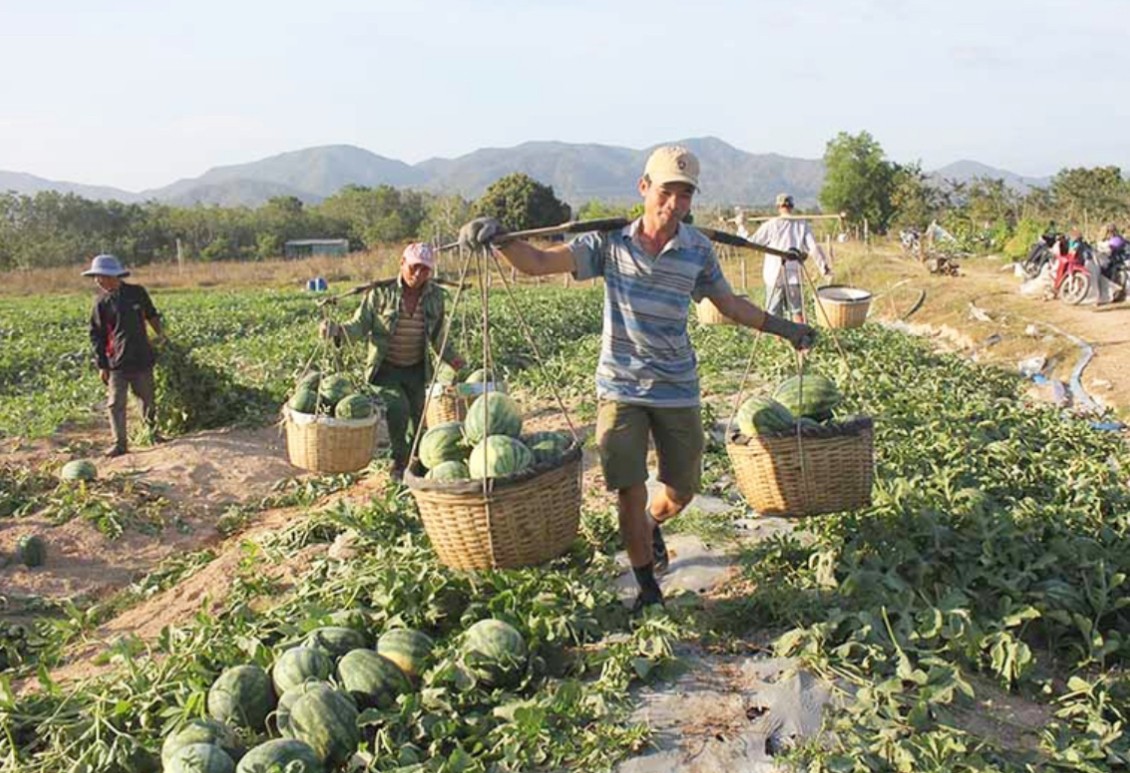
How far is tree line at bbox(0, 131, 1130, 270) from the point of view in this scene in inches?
1500

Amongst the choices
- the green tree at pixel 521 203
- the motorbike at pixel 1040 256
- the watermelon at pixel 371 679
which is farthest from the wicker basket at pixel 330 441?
the green tree at pixel 521 203

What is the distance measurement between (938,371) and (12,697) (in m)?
9.41

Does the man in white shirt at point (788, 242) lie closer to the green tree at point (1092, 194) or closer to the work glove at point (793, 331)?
the work glove at point (793, 331)

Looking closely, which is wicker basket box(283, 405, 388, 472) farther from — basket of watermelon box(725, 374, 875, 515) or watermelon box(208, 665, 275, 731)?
basket of watermelon box(725, 374, 875, 515)

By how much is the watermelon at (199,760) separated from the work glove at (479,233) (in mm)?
2060

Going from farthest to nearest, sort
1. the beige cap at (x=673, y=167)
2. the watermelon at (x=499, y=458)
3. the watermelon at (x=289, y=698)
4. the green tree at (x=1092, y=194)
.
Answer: the green tree at (x=1092, y=194) → the beige cap at (x=673, y=167) → the watermelon at (x=499, y=458) → the watermelon at (x=289, y=698)

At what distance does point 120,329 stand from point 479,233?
6.88 metres

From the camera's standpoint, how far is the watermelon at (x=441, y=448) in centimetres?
444

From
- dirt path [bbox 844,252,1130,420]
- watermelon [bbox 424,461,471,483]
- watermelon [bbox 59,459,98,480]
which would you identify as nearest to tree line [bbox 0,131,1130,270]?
dirt path [bbox 844,252,1130,420]

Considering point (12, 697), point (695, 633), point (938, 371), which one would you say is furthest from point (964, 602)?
point (938, 371)

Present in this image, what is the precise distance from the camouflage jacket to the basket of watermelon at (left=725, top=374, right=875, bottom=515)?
2848 mm

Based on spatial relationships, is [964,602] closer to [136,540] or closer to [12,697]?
[12,697]

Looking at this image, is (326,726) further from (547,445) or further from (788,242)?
(788,242)

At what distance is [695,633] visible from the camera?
169 inches
